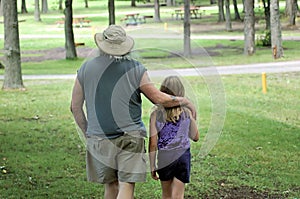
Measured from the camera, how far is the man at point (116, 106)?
5.62 metres

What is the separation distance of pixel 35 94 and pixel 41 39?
91.7 ft

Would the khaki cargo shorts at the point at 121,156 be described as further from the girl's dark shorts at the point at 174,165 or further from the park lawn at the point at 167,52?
the park lawn at the point at 167,52

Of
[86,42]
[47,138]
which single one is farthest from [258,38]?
[47,138]

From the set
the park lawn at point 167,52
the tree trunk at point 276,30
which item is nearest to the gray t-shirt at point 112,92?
the park lawn at point 167,52

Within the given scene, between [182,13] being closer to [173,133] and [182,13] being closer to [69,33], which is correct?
[69,33]

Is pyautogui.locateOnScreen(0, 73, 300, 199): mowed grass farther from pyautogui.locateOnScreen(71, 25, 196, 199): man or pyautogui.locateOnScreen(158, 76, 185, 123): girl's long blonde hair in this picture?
pyautogui.locateOnScreen(71, 25, 196, 199): man

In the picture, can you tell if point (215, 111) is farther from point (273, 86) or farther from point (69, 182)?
point (273, 86)

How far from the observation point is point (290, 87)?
18.8m

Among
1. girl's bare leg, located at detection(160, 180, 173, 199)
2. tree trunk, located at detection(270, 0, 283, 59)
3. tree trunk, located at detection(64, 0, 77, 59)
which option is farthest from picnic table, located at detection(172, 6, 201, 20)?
girl's bare leg, located at detection(160, 180, 173, 199)

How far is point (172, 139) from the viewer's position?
601cm

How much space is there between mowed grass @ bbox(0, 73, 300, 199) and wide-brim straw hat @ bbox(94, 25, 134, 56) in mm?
1106

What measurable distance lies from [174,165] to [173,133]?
285mm

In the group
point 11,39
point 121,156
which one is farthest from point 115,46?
point 11,39

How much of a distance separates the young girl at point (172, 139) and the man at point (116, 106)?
198 mm
